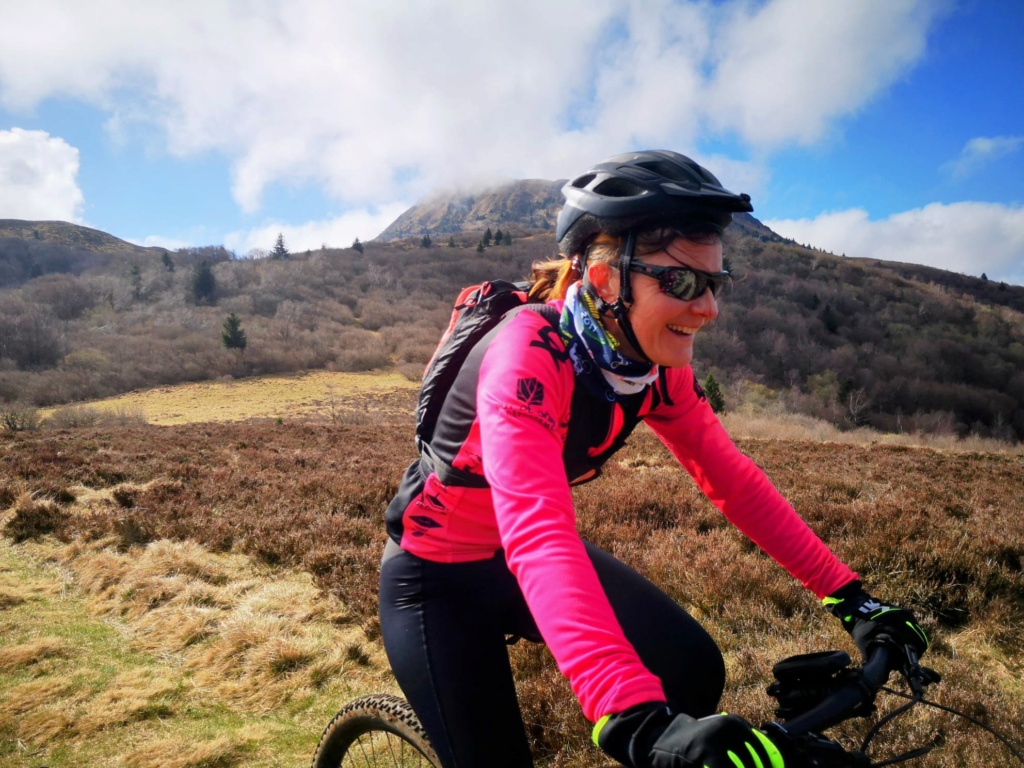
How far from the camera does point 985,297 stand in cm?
7894

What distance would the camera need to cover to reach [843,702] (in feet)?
4.15

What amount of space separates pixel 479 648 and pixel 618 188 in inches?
66.6

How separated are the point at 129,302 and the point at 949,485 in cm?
7075

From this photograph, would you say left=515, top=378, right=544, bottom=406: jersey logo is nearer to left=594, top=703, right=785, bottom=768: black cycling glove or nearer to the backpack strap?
the backpack strap

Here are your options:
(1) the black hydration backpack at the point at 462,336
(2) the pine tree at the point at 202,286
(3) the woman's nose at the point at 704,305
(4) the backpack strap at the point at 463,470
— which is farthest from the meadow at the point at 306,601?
(2) the pine tree at the point at 202,286

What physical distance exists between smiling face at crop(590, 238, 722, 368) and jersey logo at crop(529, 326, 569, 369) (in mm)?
197

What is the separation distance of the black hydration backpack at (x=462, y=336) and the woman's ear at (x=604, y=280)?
165 mm

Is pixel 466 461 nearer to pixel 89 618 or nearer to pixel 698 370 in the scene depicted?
pixel 89 618

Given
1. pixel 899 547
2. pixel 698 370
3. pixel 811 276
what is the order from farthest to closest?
pixel 811 276
pixel 698 370
pixel 899 547

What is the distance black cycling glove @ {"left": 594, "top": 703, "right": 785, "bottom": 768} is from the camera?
1082mm

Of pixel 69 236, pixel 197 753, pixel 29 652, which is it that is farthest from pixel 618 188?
pixel 69 236

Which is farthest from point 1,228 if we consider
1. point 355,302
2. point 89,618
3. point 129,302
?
point 89,618

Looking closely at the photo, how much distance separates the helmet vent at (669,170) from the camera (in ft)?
6.48

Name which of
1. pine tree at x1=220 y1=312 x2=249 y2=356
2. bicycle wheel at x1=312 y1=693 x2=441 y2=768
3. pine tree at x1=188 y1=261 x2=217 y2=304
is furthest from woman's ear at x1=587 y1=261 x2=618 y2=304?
pine tree at x1=188 y1=261 x2=217 y2=304
